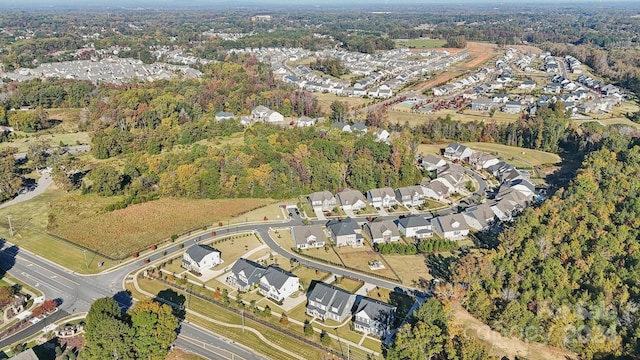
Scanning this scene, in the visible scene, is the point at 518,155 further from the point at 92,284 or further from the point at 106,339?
the point at 106,339

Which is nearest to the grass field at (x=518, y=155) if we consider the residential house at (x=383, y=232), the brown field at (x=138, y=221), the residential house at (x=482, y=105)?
the residential house at (x=482, y=105)

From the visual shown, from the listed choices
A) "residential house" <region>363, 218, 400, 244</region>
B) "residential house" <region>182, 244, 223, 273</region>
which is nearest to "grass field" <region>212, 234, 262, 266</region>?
"residential house" <region>182, 244, 223, 273</region>

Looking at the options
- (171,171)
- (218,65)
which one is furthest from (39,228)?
(218,65)

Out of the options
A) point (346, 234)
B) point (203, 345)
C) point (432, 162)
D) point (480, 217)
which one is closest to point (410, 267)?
point (346, 234)

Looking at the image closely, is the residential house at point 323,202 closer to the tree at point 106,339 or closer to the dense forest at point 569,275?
the dense forest at point 569,275

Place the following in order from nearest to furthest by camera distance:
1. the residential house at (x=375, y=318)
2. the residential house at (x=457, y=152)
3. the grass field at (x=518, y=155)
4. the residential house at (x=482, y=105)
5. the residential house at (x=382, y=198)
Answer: the residential house at (x=375, y=318) < the residential house at (x=382, y=198) < the grass field at (x=518, y=155) < the residential house at (x=457, y=152) < the residential house at (x=482, y=105)
